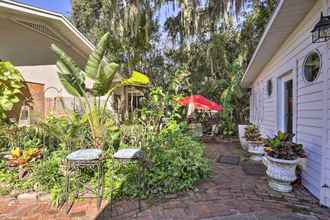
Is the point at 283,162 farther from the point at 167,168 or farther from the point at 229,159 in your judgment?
the point at 229,159

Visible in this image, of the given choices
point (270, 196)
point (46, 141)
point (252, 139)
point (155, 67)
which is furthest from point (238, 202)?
point (155, 67)

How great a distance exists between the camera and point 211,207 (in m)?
3.56

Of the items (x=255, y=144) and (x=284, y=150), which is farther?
(x=255, y=144)

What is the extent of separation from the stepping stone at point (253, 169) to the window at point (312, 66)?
7.67 feet

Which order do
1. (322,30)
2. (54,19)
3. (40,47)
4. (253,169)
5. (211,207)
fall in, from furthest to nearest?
(40,47) < (54,19) < (253,169) < (211,207) < (322,30)

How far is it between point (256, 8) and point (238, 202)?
12475 mm

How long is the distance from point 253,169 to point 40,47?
758 centimetres

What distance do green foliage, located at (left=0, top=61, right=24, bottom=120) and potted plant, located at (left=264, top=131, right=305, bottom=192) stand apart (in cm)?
661

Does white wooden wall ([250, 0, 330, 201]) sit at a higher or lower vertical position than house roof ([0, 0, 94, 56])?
lower

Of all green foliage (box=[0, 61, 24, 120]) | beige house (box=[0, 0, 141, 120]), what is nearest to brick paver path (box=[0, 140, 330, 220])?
green foliage (box=[0, 61, 24, 120])

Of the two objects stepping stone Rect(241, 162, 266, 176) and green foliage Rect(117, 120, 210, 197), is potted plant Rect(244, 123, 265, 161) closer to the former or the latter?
stepping stone Rect(241, 162, 266, 176)

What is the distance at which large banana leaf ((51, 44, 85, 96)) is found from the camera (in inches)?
204

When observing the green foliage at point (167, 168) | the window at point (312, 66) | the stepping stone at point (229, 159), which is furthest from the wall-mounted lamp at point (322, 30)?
the stepping stone at point (229, 159)

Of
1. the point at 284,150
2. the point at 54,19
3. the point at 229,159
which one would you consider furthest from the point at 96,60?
the point at 229,159
